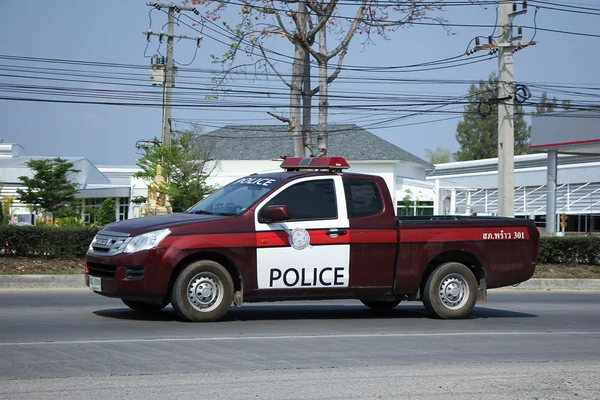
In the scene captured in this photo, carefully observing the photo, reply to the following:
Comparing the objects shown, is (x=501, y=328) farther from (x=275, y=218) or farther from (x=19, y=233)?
(x=19, y=233)

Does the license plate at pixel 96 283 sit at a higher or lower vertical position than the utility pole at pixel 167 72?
lower

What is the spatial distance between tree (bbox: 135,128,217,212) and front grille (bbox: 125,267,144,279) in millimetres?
22084

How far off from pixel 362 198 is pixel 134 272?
10.4 ft

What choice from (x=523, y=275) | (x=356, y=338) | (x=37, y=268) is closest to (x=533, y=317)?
(x=523, y=275)

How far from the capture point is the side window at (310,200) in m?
10.8

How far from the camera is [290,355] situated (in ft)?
27.1

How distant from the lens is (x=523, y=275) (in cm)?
1211

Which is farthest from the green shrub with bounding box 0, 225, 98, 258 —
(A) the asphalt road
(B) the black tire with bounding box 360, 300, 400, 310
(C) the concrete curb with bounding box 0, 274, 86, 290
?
(B) the black tire with bounding box 360, 300, 400, 310

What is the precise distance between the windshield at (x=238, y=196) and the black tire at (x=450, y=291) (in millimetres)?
2578

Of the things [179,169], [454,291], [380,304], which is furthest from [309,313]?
[179,169]

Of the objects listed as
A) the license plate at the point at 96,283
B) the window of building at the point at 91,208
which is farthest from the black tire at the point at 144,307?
the window of building at the point at 91,208

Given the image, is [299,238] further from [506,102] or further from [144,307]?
[506,102]

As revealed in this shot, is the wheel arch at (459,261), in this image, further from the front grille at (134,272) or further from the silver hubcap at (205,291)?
the front grille at (134,272)

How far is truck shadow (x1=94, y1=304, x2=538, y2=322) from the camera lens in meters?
11.1
